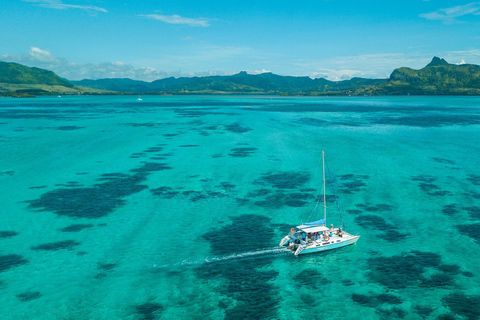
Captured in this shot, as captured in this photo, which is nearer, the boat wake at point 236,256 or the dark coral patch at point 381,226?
the boat wake at point 236,256

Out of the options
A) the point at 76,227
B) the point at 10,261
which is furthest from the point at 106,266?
the point at 76,227

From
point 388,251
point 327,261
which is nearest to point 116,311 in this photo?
point 327,261

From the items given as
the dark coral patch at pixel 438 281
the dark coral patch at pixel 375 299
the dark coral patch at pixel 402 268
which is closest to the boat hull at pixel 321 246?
the dark coral patch at pixel 402 268

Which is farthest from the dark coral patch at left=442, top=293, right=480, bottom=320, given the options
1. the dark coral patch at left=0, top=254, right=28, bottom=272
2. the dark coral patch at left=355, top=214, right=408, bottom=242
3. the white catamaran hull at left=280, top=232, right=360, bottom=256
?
the dark coral patch at left=0, top=254, right=28, bottom=272

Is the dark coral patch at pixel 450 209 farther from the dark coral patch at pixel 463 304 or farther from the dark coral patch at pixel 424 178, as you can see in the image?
Answer: the dark coral patch at pixel 463 304

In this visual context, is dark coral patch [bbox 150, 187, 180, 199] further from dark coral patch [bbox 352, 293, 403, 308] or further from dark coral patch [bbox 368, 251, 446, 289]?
dark coral patch [bbox 352, 293, 403, 308]

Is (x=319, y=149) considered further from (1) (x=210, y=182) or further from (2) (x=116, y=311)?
(2) (x=116, y=311)

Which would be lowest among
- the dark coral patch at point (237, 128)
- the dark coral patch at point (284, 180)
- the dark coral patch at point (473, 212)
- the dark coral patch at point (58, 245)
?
the dark coral patch at point (58, 245)
